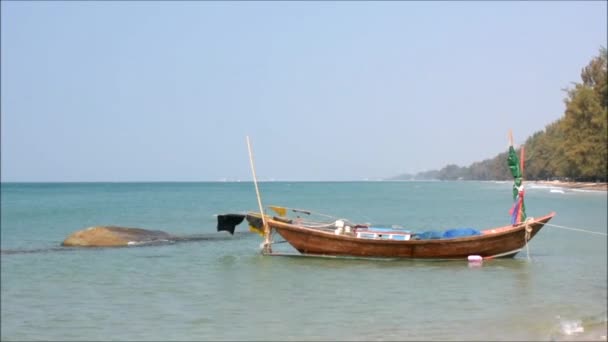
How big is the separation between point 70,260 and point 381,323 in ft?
49.3

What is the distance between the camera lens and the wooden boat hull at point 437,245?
23578 millimetres

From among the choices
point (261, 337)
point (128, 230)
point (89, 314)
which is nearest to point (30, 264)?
point (128, 230)

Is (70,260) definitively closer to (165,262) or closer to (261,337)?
(165,262)

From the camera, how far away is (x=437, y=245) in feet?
77.2

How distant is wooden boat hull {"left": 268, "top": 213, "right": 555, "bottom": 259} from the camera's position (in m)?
23.6

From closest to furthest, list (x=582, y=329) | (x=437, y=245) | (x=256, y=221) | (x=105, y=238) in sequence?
1. (x=582, y=329)
2. (x=437, y=245)
3. (x=256, y=221)
4. (x=105, y=238)

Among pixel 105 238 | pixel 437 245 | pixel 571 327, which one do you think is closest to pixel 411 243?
pixel 437 245

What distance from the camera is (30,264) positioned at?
A: 81.5 feet

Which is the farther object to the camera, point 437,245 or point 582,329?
point 437,245

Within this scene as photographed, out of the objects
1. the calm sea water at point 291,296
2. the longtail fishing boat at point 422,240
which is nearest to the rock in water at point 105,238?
the calm sea water at point 291,296

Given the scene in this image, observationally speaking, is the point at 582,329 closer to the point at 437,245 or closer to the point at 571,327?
the point at 571,327

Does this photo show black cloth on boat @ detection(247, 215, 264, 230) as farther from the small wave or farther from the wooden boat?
the small wave

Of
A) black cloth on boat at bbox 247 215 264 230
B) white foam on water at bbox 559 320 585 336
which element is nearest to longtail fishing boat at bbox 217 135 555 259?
black cloth on boat at bbox 247 215 264 230

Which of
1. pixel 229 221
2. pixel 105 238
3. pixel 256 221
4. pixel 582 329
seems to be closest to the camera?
pixel 582 329
